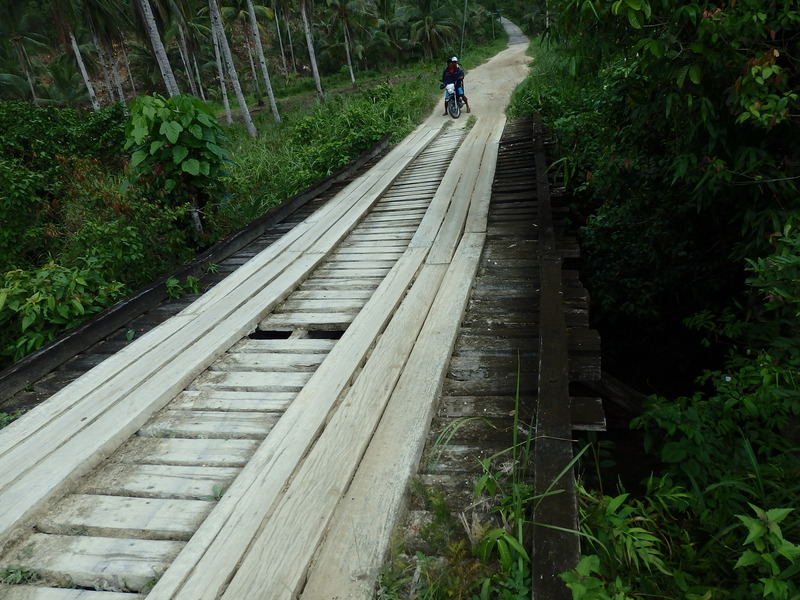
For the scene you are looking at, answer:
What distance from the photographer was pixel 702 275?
5051 mm

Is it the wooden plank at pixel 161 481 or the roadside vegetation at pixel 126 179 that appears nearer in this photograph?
the wooden plank at pixel 161 481

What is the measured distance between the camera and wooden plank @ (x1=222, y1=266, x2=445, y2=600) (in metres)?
1.80

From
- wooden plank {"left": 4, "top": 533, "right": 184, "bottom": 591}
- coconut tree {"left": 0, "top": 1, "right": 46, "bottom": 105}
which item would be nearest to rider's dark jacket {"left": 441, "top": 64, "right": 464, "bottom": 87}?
wooden plank {"left": 4, "top": 533, "right": 184, "bottom": 591}

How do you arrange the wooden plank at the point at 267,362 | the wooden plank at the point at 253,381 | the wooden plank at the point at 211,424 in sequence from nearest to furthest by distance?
1. the wooden plank at the point at 211,424
2. the wooden plank at the point at 253,381
3. the wooden plank at the point at 267,362

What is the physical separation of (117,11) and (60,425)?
93.0 feet

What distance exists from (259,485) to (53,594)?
0.79m

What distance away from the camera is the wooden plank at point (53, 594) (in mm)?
1838

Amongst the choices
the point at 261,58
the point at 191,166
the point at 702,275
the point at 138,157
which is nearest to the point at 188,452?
the point at 191,166

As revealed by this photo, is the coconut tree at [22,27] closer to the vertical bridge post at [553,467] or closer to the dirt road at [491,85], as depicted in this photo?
the dirt road at [491,85]

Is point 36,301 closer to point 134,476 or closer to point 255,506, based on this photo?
point 134,476

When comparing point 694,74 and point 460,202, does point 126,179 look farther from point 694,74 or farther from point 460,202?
point 694,74

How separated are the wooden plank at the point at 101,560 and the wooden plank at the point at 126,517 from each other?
0.12 feet

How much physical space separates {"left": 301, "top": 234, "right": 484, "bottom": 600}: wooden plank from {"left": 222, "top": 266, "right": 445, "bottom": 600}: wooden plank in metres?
0.05

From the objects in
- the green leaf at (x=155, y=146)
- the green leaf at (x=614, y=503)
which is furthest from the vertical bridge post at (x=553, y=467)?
the green leaf at (x=155, y=146)
